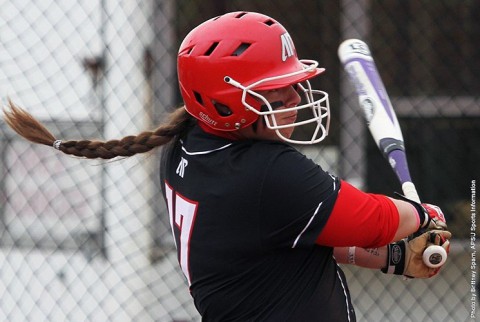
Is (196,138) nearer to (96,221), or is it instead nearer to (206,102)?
(206,102)

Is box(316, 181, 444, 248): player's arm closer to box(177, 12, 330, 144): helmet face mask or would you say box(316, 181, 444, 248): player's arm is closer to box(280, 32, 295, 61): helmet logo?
box(177, 12, 330, 144): helmet face mask

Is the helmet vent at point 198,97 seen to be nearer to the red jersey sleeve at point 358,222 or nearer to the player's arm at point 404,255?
the red jersey sleeve at point 358,222

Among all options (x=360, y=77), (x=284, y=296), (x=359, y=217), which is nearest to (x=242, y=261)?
(x=284, y=296)

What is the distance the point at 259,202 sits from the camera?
2061 millimetres

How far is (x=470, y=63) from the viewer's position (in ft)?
16.7

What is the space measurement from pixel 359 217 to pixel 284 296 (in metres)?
0.26

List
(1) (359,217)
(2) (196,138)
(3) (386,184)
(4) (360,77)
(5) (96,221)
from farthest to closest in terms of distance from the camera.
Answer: (3) (386,184), (5) (96,221), (4) (360,77), (2) (196,138), (1) (359,217)

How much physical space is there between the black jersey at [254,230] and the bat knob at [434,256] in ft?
0.72

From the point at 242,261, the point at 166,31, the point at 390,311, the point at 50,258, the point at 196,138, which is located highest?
the point at 196,138

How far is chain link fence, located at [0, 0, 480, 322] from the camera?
15.1 ft

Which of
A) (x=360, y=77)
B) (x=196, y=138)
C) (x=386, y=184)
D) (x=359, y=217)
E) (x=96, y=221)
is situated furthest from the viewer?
(x=386, y=184)

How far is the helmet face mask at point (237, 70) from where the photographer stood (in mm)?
2129

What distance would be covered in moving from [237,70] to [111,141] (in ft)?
1.68

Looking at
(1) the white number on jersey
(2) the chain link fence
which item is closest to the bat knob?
(1) the white number on jersey
